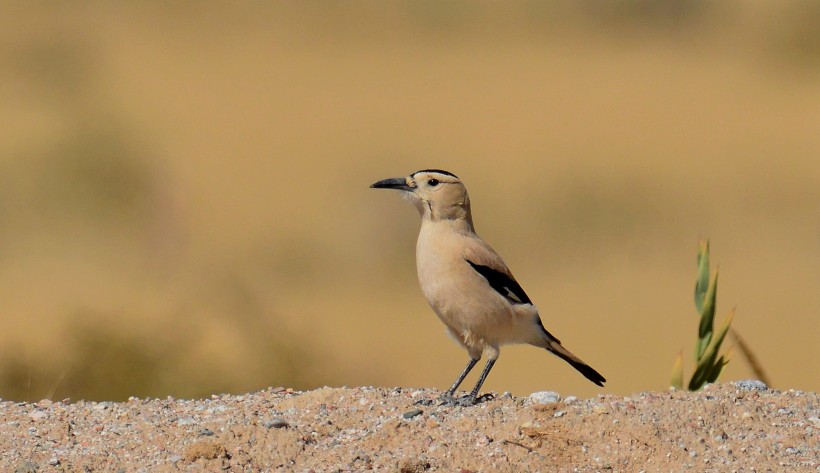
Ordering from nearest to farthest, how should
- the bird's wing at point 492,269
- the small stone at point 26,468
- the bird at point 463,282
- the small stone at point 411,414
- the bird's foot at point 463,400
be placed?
the small stone at point 26,468 → the small stone at point 411,414 → the bird's foot at point 463,400 → the bird at point 463,282 → the bird's wing at point 492,269

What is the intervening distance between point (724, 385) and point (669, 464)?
168 centimetres

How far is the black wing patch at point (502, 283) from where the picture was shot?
26.2 feet

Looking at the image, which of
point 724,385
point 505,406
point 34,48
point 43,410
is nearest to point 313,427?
point 505,406

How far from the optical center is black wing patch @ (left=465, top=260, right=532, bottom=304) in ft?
26.2

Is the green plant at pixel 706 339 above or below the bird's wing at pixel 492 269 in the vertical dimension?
below

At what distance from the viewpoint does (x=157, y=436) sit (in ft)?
22.6

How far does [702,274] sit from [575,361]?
1.08 metres

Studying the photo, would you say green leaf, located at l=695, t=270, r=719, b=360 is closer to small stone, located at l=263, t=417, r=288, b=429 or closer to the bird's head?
the bird's head

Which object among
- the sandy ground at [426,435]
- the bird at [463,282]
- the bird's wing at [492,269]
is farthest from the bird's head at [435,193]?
the sandy ground at [426,435]

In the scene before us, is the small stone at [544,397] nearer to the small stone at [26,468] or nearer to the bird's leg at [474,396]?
the bird's leg at [474,396]

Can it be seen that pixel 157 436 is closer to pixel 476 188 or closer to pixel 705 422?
pixel 705 422

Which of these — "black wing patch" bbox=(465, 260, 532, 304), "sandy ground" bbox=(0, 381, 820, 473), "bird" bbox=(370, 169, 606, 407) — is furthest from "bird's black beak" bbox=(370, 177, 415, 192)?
"sandy ground" bbox=(0, 381, 820, 473)

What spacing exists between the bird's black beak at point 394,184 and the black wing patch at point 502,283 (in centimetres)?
72

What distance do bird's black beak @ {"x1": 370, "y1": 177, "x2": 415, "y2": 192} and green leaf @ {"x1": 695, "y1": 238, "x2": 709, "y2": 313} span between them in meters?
2.07
